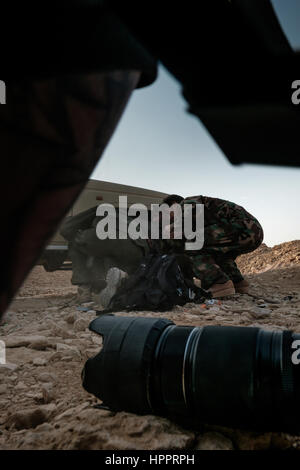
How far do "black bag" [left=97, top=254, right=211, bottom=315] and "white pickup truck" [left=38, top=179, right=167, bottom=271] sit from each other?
2.04 meters

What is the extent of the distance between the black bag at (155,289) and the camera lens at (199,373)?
2.17m

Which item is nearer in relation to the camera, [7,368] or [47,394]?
[47,394]

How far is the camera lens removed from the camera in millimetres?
797

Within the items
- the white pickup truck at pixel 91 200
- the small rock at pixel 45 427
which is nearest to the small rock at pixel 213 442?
the small rock at pixel 45 427

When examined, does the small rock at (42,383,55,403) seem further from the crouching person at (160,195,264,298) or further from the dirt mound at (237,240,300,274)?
the dirt mound at (237,240,300,274)

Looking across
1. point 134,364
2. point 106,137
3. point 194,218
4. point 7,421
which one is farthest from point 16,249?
point 194,218

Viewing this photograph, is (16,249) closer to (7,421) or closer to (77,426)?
(77,426)

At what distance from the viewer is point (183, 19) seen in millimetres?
442

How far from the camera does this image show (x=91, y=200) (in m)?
5.59

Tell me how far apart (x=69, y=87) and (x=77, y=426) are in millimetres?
901

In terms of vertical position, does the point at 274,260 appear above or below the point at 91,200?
below

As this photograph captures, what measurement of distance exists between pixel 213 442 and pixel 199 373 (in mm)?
183

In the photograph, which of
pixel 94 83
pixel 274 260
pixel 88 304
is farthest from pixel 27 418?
pixel 274 260

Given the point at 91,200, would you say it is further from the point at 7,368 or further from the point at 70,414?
the point at 70,414
